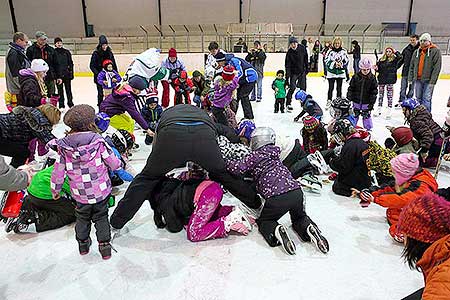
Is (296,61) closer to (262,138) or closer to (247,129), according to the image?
(247,129)

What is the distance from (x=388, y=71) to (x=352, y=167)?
4242mm

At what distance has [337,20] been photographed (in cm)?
1745

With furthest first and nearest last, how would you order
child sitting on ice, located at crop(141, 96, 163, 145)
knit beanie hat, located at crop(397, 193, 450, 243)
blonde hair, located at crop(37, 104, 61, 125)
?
child sitting on ice, located at crop(141, 96, 163, 145) → blonde hair, located at crop(37, 104, 61, 125) → knit beanie hat, located at crop(397, 193, 450, 243)

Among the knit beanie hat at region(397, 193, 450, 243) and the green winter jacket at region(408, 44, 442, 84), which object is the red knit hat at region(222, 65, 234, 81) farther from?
the green winter jacket at region(408, 44, 442, 84)

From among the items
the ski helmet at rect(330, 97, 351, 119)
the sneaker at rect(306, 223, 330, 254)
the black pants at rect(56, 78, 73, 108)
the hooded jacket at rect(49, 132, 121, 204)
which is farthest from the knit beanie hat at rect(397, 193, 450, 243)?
the black pants at rect(56, 78, 73, 108)

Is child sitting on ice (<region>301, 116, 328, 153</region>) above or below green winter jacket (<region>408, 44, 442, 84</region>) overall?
below

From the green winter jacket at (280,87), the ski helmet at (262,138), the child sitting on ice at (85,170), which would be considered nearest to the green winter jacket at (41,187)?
the child sitting on ice at (85,170)

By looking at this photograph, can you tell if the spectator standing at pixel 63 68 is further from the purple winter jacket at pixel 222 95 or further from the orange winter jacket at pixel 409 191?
the orange winter jacket at pixel 409 191

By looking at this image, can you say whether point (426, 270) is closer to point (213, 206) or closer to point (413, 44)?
point (213, 206)

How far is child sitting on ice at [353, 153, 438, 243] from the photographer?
254 cm

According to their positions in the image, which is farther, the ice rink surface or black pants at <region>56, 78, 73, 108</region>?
black pants at <region>56, 78, 73, 108</region>

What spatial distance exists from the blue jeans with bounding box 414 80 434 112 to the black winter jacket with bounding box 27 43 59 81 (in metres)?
6.49

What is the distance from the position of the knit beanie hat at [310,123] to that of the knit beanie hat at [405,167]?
1466 millimetres

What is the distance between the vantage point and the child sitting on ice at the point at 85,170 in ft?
7.63
